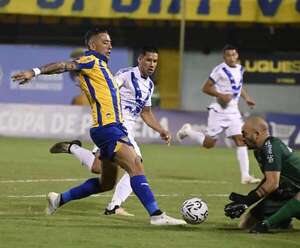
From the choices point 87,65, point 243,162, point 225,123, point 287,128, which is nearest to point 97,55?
point 87,65

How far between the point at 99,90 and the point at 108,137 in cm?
48

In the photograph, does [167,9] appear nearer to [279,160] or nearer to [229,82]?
[229,82]

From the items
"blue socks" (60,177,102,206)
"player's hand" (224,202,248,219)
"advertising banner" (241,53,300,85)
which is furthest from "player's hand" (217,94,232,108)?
"advertising banner" (241,53,300,85)

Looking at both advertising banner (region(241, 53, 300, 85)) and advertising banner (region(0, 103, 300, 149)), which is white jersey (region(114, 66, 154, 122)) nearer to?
advertising banner (region(0, 103, 300, 149))

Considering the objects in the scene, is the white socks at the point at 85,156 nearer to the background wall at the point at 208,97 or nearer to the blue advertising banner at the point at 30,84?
the blue advertising banner at the point at 30,84

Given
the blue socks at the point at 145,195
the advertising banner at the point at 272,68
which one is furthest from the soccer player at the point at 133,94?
the advertising banner at the point at 272,68

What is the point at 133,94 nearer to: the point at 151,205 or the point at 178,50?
the point at 151,205

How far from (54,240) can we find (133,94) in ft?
10.00

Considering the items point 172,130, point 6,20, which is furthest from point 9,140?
point 6,20

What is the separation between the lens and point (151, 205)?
898cm

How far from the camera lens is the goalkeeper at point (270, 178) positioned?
Answer: 8562 millimetres

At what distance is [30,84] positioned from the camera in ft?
84.8

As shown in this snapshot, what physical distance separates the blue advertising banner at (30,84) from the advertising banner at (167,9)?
1.46m

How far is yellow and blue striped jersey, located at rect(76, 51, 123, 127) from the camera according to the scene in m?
9.22
